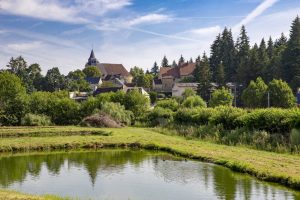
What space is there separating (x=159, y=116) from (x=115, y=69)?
107 m

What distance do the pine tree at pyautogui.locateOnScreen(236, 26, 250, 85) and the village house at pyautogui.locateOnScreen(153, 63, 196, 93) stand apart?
22677mm

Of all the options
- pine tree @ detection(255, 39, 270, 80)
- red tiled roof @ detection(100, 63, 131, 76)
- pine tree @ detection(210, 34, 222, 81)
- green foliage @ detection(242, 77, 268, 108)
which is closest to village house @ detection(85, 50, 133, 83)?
red tiled roof @ detection(100, 63, 131, 76)

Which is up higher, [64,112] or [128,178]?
[64,112]

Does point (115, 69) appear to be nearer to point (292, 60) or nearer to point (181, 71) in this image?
point (181, 71)

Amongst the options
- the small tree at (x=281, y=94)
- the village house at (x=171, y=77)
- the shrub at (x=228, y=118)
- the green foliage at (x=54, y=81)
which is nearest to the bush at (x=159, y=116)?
the shrub at (x=228, y=118)

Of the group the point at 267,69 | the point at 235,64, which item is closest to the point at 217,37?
the point at 235,64

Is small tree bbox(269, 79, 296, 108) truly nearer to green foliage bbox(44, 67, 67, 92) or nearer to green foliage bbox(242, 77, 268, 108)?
green foliage bbox(242, 77, 268, 108)

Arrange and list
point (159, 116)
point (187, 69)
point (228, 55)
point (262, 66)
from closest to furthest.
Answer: point (159, 116)
point (262, 66)
point (228, 55)
point (187, 69)

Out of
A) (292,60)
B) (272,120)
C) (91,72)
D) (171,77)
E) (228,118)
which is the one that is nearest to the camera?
(272,120)

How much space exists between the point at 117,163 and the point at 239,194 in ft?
29.9

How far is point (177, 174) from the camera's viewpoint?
19688 mm

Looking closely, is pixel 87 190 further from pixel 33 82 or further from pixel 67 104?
pixel 33 82

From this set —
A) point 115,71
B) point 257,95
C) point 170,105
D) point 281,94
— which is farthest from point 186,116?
point 115,71

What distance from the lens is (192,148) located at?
26391 mm
